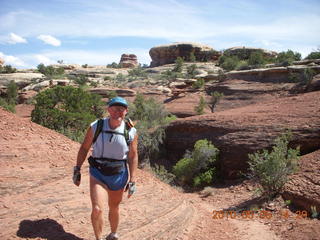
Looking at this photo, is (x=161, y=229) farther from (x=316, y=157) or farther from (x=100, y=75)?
(x=100, y=75)

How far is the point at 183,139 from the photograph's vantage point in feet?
49.4

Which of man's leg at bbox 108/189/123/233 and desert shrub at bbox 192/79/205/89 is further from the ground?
desert shrub at bbox 192/79/205/89

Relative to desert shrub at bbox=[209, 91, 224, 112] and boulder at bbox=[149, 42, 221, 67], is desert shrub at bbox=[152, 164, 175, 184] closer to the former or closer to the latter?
desert shrub at bbox=[209, 91, 224, 112]

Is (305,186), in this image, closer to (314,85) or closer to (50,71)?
(314,85)

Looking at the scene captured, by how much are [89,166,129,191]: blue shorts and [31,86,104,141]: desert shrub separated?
10994 mm

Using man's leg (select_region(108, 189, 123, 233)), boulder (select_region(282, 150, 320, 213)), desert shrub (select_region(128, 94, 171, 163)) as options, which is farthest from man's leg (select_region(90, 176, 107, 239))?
desert shrub (select_region(128, 94, 171, 163))

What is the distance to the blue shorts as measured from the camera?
10.9ft

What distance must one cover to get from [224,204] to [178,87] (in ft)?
80.4

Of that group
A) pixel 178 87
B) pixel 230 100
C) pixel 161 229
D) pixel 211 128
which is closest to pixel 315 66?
pixel 230 100

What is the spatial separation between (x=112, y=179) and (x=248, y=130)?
389 inches

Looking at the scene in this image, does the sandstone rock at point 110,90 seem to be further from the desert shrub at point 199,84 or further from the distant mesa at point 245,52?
the distant mesa at point 245,52

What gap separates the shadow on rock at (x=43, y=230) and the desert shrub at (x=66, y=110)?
10.3 metres

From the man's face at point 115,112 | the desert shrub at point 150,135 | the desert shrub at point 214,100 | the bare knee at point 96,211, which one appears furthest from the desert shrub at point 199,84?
the bare knee at point 96,211

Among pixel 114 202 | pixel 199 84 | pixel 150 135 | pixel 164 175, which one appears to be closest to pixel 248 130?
pixel 164 175
